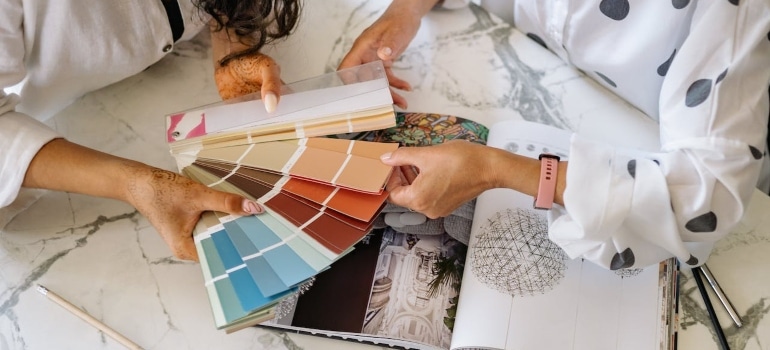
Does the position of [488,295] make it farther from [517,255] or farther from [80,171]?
[80,171]

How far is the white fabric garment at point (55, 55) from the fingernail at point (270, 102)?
0.77 feet

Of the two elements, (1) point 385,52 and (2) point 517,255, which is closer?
(2) point 517,255

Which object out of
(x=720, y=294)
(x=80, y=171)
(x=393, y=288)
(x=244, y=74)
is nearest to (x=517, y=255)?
(x=393, y=288)

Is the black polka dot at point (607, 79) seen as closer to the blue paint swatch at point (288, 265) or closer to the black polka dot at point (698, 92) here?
the black polka dot at point (698, 92)

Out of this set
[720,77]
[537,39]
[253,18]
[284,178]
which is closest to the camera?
[720,77]

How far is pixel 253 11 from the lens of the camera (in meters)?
0.95

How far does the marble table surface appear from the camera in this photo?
83 centimetres

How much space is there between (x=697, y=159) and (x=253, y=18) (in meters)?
0.62

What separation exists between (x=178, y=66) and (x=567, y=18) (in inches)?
24.7

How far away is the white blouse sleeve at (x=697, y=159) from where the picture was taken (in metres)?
0.74

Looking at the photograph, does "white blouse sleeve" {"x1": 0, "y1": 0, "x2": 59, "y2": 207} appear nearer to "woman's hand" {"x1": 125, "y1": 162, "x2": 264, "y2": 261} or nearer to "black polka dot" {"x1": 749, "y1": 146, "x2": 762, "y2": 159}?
"woman's hand" {"x1": 125, "y1": 162, "x2": 264, "y2": 261}

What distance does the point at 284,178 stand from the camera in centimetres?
85

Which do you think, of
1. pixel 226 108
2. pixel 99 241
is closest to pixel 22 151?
pixel 99 241

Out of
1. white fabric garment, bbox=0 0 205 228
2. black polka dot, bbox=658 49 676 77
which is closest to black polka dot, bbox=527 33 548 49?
black polka dot, bbox=658 49 676 77
